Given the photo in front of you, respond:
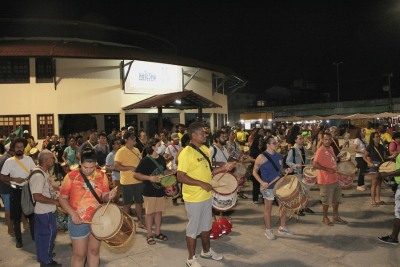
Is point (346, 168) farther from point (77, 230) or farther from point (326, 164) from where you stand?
point (77, 230)

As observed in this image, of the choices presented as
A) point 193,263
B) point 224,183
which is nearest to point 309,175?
point 224,183

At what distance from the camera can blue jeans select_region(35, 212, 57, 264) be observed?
4812mm

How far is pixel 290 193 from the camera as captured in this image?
572 centimetres

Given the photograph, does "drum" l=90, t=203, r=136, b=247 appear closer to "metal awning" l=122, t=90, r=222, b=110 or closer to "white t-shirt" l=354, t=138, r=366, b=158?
"white t-shirt" l=354, t=138, r=366, b=158

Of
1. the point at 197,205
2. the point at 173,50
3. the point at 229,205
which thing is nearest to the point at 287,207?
the point at 229,205

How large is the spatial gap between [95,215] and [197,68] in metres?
20.4

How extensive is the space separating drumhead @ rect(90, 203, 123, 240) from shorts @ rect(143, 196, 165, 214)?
6.64ft

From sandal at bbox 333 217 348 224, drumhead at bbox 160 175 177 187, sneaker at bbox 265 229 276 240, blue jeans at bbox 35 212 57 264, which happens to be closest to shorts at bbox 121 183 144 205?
drumhead at bbox 160 175 177 187

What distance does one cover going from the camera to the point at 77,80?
60.6 ft

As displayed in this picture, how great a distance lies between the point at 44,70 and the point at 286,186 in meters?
16.0

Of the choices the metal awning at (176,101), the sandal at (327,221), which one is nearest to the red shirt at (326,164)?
the sandal at (327,221)

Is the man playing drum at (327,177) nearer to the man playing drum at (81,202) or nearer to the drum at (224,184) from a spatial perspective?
the drum at (224,184)

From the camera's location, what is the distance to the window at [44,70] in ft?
58.9

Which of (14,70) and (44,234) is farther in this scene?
(14,70)
